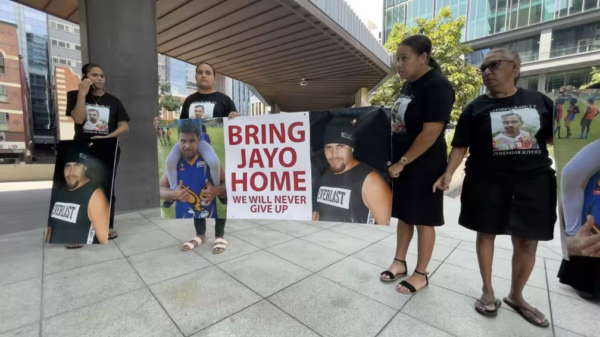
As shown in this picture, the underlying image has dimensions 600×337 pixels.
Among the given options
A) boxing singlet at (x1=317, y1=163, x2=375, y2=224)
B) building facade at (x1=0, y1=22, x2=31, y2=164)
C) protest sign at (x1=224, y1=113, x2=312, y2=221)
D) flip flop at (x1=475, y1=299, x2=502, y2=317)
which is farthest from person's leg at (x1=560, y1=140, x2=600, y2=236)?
building facade at (x1=0, y1=22, x2=31, y2=164)

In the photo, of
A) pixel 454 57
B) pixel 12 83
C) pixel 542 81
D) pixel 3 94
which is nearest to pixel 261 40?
pixel 454 57

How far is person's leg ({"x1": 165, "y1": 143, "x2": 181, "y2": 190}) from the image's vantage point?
9.42ft

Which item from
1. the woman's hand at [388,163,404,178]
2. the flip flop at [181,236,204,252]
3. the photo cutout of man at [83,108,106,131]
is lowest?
the flip flop at [181,236,204,252]

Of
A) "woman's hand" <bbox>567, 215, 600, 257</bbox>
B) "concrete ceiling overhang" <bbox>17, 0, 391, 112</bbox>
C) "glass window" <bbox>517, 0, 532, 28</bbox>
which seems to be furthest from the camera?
"glass window" <bbox>517, 0, 532, 28</bbox>

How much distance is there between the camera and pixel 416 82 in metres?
2.12

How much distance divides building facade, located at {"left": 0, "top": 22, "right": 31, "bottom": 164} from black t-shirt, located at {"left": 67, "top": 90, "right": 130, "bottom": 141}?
126ft

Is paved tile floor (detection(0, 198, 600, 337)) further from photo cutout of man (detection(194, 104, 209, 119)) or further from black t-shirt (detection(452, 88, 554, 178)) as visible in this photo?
photo cutout of man (detection(194, 104, 209, 119))

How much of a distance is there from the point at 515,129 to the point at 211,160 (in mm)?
2429

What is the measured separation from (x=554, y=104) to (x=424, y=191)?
35.6 inches

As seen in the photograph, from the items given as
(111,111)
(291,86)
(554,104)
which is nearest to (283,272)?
(554,104)

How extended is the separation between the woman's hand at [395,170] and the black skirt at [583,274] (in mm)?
1461

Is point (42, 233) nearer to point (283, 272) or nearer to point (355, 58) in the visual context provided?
point (283, 272)

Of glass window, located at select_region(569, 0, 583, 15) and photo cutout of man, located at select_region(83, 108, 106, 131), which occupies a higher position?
glass window, located at select_region(569, 0, 583, 15)

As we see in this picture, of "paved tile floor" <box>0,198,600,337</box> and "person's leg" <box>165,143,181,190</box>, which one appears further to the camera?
"person's leg" <box>165,143,181,190</box>
